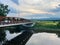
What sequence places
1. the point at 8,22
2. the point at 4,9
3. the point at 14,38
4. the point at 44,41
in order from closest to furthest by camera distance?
the point at 8,22 < the point at 44,41 < the point at 14,38 < the point at 4,9

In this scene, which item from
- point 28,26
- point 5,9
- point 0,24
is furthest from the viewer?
point 5,9

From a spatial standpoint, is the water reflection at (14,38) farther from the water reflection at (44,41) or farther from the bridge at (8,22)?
the bridge at (8,22)

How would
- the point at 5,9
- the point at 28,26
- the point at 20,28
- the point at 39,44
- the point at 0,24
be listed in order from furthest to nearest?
1. the point at 5,9
2. the point at 20,28
3. the point at 28,26
4. the point at 39,44
5. the point at 0,24

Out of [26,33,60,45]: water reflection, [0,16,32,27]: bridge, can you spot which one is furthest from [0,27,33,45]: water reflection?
[0,16,32,27]: bridge

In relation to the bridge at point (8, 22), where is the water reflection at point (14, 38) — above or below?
below

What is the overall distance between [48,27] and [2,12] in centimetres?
1462

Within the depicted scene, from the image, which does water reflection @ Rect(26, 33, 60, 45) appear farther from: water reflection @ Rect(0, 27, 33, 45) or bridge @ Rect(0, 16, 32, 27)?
bridge @ Rect(0, 16, 32, 27)

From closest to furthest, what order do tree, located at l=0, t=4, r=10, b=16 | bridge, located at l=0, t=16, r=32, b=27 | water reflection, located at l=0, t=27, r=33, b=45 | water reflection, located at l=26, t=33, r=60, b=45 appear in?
1. bridge, located at l=0, t=16, r=32, b=27
2. water reflection, located at l=0, t=27, r=33, b=45
3. water reflection, located at l=26, t=33, r=60, b=45
4. tree, located at l=0, t=4, r=10, b=16

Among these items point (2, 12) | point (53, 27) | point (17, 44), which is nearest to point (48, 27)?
point (53, 27)

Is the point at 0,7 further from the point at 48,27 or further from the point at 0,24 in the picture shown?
the point at 0,24

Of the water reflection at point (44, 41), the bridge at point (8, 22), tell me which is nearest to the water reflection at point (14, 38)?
the water reflection at point (44, 41)

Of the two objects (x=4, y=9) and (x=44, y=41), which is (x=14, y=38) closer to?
(x=44, y=41)

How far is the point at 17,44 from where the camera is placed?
93.9ft

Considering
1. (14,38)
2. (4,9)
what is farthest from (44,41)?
(4,9)
